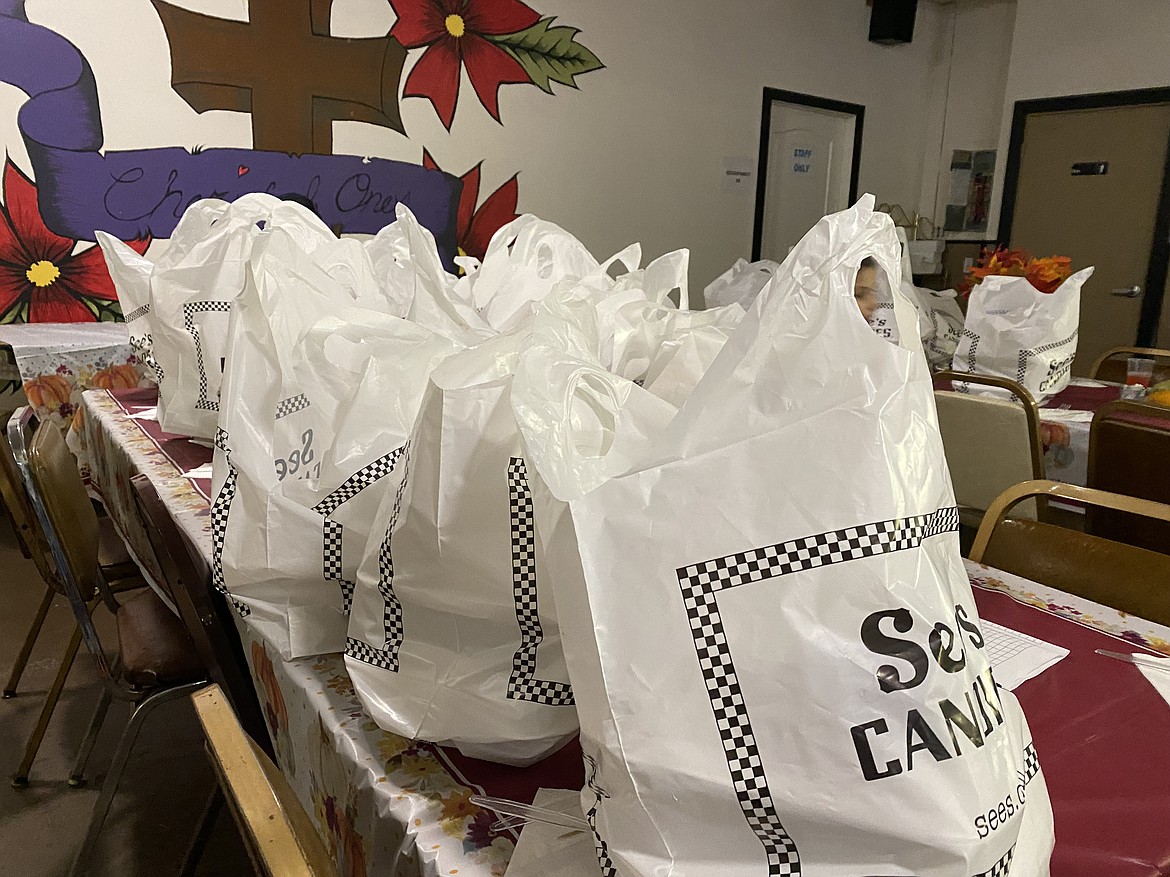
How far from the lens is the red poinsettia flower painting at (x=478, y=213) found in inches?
142

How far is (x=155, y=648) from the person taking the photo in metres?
1.31

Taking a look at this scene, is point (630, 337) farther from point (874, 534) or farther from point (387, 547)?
point (874, 534)

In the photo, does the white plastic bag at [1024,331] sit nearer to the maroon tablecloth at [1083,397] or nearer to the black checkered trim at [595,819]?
the maroon tablecloth at [1083,397]

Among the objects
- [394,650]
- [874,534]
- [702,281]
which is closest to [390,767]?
[394,650]

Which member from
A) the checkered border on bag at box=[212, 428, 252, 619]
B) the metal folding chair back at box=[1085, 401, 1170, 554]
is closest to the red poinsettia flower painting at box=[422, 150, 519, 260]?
the metal folding chair back at box=[1085, 401, 1170, 554]

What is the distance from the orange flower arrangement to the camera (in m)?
2.22

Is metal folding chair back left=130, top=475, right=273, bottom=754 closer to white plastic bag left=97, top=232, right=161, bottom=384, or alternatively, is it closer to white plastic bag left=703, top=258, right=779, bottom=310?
white plastic bag left=97, top=232, right=161, bottom=384

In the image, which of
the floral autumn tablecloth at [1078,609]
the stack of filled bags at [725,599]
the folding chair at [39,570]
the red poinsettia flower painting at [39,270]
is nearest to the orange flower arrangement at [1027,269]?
the floral autumn tablecloth at [1078,609]

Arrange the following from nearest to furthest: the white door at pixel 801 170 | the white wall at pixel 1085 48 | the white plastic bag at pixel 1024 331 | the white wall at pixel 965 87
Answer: the white plastic bag at pixel 1024 331 < the white wall at pixel 1085 48 < the white door at pixel 801 170 < the white wall at pixel 965 87

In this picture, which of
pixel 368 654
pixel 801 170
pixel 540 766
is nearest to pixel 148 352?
pixel 368 654

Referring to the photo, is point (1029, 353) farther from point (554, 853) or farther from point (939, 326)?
point (554, 853)

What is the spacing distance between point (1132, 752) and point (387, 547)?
64 centimetres

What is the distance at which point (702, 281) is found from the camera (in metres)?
4.50

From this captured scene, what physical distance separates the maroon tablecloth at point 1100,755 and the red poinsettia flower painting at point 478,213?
3087 mm
